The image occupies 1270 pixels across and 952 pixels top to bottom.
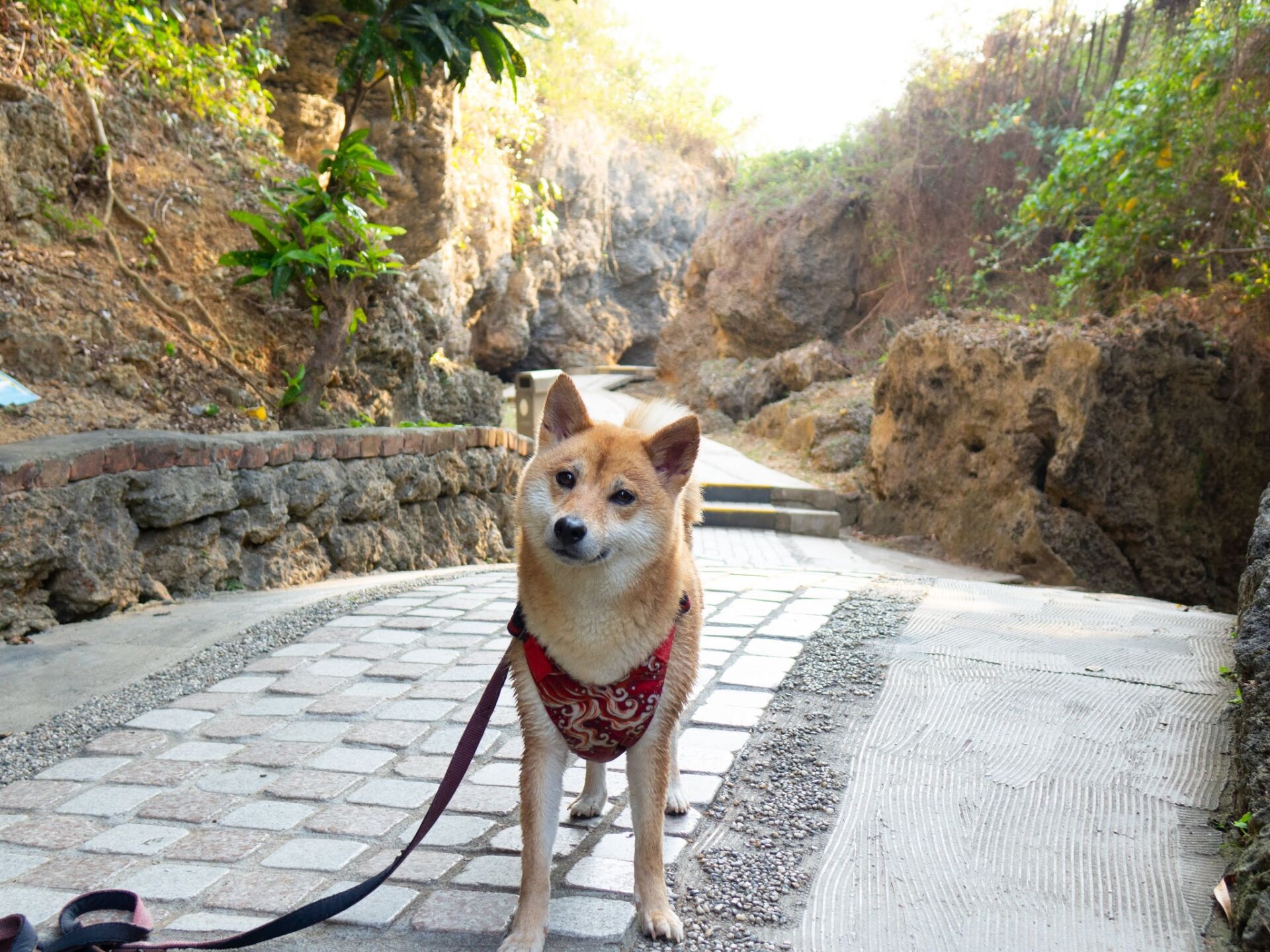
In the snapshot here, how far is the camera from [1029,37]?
1598cm

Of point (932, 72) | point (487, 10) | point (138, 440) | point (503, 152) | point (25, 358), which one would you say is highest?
point (932, 72)

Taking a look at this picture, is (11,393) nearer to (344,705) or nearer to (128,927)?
(344,705)

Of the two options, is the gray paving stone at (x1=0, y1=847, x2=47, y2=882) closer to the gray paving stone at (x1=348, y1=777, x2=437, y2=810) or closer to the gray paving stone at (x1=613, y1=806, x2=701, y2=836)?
the gray paving stone at (x1=348, y1=777, x2=437, y2=810)

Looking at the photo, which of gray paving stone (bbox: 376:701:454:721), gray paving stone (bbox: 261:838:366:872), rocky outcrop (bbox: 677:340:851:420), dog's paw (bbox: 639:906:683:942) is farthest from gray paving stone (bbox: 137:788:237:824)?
rocky outcrop (bbox: 677:340:851:420)

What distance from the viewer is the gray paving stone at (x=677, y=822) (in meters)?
3.15

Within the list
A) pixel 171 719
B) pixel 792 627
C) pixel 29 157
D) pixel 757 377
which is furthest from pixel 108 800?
pixel 757 377

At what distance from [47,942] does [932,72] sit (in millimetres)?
19399

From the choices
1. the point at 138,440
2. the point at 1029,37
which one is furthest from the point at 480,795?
the point at 1029,37

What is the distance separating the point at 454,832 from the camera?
10.3 ft

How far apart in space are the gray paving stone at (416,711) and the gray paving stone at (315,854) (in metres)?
1.03

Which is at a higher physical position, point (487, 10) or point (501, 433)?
point (487, 10)

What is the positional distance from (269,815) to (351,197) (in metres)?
5.85

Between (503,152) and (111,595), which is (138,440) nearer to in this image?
(111,595)

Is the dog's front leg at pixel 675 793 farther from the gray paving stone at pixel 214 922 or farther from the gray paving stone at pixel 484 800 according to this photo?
the gray paving stone at pixel 214 922
